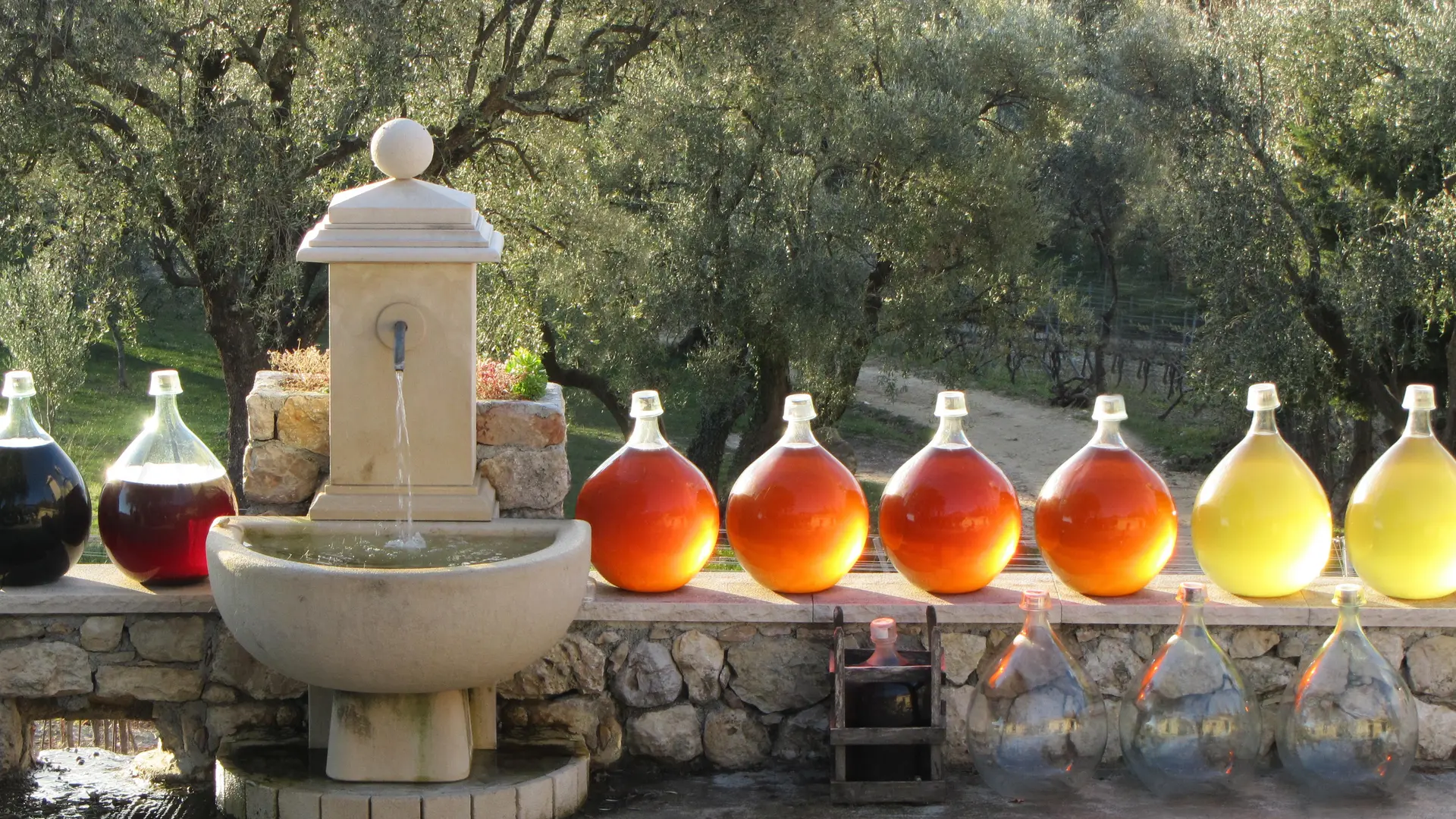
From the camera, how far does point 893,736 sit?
12.4 feet

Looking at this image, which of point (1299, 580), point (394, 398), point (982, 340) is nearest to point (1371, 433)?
point (982, 340)

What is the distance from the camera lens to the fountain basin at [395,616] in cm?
325

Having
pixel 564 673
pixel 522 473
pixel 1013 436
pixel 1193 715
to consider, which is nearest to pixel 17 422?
pixel 522 473

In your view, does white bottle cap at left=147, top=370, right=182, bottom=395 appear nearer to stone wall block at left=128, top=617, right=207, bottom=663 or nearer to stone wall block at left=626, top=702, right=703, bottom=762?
stone wall block at left=128, top=617, right=207, bottom=663

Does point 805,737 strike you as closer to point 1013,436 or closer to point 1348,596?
point 1348,596

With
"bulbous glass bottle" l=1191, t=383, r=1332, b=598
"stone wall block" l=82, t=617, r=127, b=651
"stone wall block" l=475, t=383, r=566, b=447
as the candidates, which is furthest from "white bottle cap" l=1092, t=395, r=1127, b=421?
"stone wall block" l=82, t=617, r=127, b=651

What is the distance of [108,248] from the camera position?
401 inches

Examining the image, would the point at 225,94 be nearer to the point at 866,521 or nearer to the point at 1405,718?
the point at 866,521

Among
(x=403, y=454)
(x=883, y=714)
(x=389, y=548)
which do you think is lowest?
(x=883, y=714)

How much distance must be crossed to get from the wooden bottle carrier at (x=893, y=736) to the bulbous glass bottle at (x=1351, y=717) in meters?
0.95

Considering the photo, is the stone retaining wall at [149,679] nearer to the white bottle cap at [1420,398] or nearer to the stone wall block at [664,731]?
the stone wall block at [664,731]

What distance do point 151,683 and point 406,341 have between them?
1.21 metres

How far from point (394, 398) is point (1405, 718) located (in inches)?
111

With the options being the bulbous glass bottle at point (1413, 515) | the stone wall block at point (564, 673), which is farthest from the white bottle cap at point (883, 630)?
the bulbous glass bottle at point (1413, 515)
